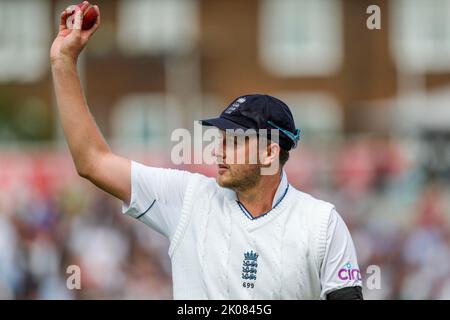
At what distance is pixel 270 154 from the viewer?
5539mm

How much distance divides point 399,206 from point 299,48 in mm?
20948

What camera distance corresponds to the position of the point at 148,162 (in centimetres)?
2255

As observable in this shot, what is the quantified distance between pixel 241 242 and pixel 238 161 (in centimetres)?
40

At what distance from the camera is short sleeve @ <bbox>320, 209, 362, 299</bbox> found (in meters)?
5.24

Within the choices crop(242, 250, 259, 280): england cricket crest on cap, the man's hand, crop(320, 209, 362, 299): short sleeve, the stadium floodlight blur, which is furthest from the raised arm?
the stadium floodlight blur

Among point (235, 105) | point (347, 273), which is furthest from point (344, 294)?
point (235, 105)

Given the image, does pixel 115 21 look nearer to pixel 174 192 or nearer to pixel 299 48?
pixel 299 48

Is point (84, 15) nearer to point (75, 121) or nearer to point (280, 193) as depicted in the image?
point (75, 121)

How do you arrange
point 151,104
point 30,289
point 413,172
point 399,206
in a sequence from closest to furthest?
point 30,289 < point 399,206 < point 413,172 < point 151,104

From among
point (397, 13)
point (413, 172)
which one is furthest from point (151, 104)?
point (413, 172)

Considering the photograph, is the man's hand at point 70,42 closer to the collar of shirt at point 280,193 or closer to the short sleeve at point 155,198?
the short sleeve at point 155,198

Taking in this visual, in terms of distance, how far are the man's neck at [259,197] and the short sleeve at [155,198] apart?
11.9 inches

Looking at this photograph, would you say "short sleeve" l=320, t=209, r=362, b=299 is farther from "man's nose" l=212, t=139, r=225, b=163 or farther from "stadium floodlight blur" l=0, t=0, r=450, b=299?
"stadium floodlight blur" l=0, t=0, r=450, b=299

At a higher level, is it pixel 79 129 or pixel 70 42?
pixel 70 42
